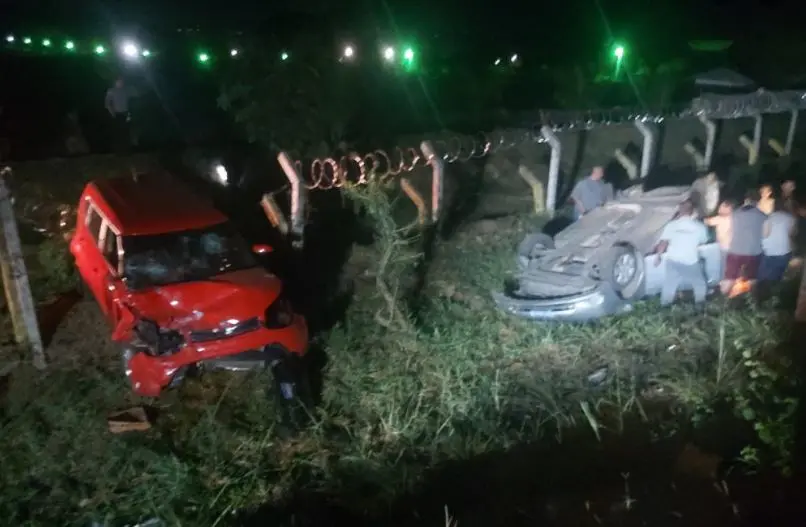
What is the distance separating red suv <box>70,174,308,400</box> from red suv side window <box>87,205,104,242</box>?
0.02 meters

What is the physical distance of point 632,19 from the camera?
30875mm

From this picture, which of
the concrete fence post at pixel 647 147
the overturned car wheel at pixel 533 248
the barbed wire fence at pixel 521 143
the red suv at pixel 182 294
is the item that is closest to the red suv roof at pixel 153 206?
the red suv at pixel 182 294

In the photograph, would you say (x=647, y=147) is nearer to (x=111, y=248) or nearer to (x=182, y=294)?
(x=182, y=294)

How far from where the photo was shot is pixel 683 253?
26.5ft

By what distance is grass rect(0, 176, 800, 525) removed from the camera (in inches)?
214

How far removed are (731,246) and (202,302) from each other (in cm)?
567

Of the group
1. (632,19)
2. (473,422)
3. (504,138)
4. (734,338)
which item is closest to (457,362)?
(473,422)

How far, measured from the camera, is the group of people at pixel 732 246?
806cm

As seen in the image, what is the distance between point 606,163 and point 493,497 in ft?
33.2

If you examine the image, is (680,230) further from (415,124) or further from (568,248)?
(415,124)

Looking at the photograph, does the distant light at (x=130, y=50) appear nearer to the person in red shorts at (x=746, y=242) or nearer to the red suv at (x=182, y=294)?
the red suv at (x=182, y=294)

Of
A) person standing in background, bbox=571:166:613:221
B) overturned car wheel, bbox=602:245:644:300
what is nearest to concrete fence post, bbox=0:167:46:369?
overturned car wheel, bbox=602:245:644:300

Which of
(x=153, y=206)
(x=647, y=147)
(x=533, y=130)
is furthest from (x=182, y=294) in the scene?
(x=533, y=130)

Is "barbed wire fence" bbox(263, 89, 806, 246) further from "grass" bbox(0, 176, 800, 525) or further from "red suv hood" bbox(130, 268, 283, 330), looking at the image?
"red suv hood" bbox(130, 268, 283, 330)
